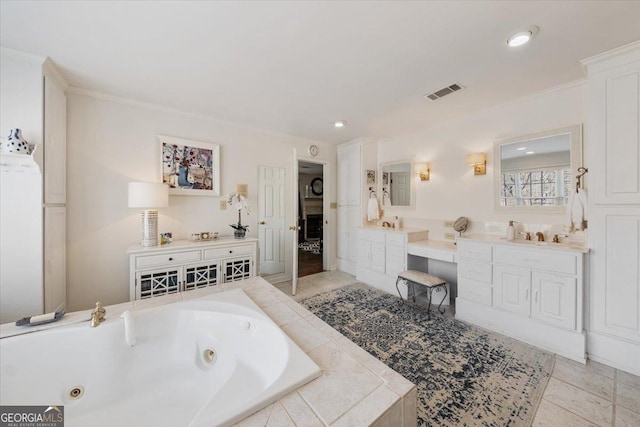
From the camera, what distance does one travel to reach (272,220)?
3.75 meters

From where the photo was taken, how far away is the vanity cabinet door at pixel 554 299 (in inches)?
74.1

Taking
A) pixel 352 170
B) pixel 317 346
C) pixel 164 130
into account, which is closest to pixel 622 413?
pixel 317 346

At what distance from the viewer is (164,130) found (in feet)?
9.14

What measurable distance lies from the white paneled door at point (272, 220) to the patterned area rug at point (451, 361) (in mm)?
1200

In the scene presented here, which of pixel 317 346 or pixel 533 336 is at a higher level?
pixel 317 346

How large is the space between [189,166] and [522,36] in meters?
3.37

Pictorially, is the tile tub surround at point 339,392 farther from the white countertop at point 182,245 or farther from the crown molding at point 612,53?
the crown molding at point 612,53

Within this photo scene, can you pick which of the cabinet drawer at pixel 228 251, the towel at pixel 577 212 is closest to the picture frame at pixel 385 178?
the towel at pixel 577 212

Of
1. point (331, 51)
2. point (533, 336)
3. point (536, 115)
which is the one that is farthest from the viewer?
point (536, 115)

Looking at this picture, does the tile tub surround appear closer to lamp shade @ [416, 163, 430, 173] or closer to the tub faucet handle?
the tub faucet handle

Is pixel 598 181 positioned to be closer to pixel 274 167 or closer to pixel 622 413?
pixel 622 413

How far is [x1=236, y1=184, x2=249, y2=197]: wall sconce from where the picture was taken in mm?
3309

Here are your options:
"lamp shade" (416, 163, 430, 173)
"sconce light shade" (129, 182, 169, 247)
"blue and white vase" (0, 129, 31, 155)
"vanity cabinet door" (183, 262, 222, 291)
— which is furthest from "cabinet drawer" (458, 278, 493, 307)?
"blue and white vase" (0, 129, 31, 155)

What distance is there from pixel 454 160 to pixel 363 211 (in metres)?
1.54
